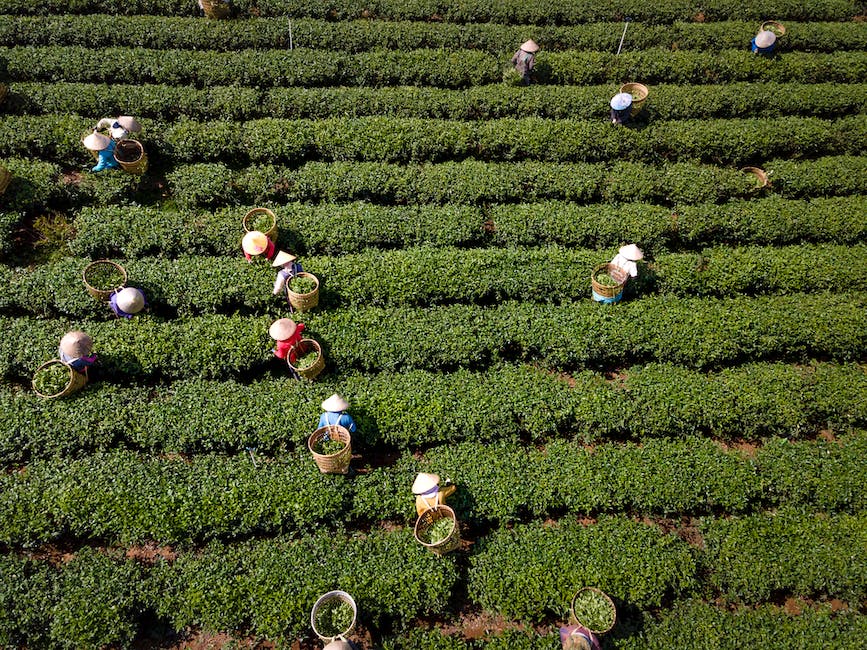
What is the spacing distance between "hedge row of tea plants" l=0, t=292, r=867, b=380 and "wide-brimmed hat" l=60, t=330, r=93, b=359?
2.06 feet

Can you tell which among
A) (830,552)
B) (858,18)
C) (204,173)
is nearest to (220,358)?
(204,173)

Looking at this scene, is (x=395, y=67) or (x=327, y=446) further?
(x=395, y=67)

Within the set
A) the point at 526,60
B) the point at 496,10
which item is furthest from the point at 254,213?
the point at 496,10

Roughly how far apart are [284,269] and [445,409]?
484cm

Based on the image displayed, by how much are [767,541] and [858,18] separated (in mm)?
22653

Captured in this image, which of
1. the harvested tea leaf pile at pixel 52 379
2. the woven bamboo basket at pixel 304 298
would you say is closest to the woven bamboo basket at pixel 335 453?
the woven bamboo basket at pixel 304 298

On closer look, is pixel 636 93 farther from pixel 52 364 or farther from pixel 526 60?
pixel 52 364

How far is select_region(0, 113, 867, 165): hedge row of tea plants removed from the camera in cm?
1686

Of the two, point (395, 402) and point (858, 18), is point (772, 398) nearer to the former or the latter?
point (395, 402)

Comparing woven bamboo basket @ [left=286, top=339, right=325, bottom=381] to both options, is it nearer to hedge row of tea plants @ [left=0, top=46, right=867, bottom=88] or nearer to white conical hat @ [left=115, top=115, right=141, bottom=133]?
white conical hat @ [left=115, top=115, right=141, bottom=133]

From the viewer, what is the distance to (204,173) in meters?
16.2

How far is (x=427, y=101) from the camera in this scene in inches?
739

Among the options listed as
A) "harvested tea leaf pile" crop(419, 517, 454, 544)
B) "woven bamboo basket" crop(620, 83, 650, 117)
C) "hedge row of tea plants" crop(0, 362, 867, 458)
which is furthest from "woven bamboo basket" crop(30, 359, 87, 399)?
"woven bamboo basket" crop(620, 83, 650, 117)

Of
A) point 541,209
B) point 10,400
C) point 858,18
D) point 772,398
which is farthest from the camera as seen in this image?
point 858,18
